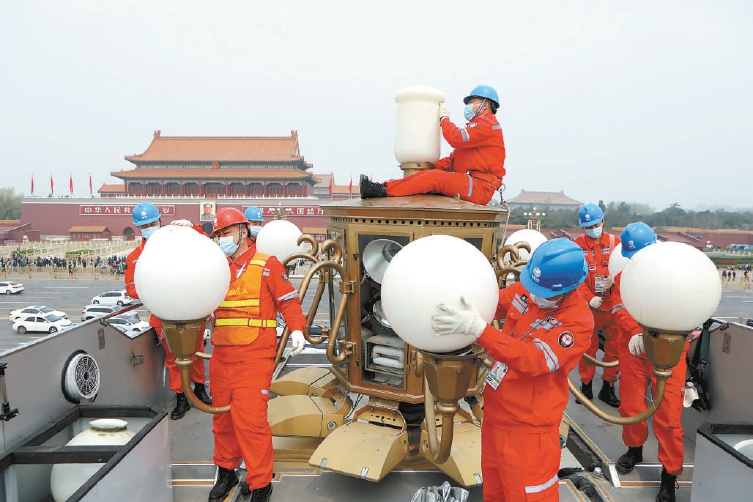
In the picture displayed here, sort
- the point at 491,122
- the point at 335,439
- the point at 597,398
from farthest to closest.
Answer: the point at 597,398
the point at 491,122
the point at 335,439

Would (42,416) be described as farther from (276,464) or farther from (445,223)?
(445,223)

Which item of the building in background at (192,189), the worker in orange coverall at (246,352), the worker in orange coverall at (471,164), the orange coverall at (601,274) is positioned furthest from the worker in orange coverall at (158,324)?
the building in background at (192,189)

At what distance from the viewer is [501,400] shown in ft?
7.98

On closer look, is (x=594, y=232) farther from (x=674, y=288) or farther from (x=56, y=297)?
(x=56, y=297)

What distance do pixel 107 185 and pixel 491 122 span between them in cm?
5015

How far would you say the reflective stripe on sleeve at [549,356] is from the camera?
2.17 meters

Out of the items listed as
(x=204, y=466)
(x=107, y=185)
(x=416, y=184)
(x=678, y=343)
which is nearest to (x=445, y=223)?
(x=416, y=184)

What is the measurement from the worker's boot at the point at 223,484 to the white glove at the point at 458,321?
2.52 m

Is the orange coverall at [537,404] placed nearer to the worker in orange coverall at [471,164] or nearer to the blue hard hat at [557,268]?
the blue hard hat at [557,268]

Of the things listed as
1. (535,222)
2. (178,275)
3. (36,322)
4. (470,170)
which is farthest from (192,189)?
(178,275)

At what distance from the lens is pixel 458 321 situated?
1797 mm

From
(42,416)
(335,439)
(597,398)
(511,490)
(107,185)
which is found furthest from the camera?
(107,185)

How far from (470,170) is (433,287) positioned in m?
2.32

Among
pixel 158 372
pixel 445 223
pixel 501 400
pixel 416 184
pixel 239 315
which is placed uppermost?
pixel 416 184
